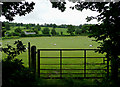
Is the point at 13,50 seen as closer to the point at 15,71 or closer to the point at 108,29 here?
the point at 15,71

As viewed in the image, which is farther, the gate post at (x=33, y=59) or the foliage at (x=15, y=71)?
the gate post at (x=33, y=59)

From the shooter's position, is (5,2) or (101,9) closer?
(101,9)

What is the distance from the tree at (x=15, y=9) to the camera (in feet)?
10.9

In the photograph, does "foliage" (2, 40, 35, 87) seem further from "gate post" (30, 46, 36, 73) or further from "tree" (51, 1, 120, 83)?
"tree" (51, 1, 120, 83)

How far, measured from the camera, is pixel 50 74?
4.23 m

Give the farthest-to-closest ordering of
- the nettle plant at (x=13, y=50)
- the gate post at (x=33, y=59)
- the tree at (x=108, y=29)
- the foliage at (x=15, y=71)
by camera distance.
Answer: the gate post at (x=33, y=59) → the nettle plant at (x=13, y=50) → the foliage at (x=15, y=71) → the tree at (x=108, y=29)

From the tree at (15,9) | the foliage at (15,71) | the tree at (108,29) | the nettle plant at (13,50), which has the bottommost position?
the foliage at (15,71)

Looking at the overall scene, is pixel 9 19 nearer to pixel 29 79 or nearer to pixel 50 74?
pixel 29 79

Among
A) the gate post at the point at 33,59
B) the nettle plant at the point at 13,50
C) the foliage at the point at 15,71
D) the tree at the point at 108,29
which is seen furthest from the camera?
the gate post at the point at 33,59

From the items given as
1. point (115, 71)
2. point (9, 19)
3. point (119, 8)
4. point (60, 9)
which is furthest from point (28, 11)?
point (115, 71)

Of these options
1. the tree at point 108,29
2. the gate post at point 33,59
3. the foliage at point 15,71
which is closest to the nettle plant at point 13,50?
the foliage at point 15,71

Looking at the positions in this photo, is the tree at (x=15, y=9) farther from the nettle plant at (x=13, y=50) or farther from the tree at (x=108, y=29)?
the tree at (x=108, y=29)

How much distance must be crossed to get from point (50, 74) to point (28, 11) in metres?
2.32

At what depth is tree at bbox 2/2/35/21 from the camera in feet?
10.9
